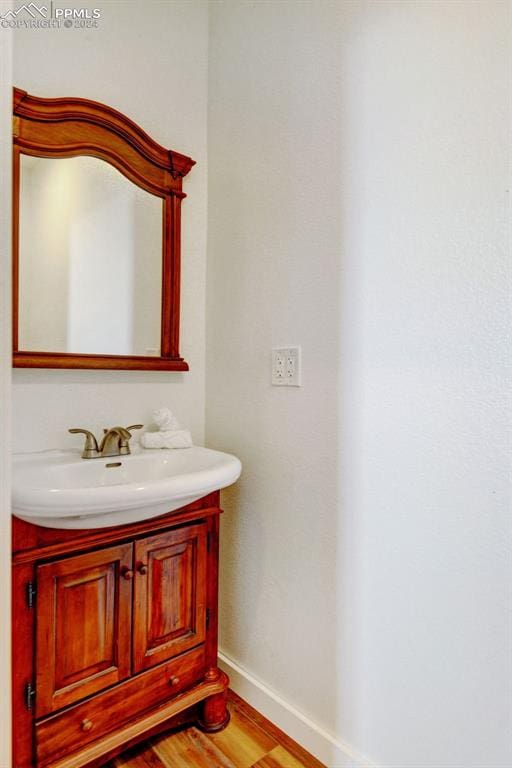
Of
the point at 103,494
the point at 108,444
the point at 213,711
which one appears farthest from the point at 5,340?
the point at 213,711

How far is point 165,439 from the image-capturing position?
146cm

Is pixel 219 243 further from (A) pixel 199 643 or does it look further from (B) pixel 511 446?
(A) pixel 199 643

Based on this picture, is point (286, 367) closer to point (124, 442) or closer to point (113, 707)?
point (124, 442)

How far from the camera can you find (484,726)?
0.94 metres

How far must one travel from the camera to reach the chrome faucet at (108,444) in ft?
4.26

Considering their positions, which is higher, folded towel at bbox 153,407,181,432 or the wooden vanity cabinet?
folded towel at bbox 153,407,181,432

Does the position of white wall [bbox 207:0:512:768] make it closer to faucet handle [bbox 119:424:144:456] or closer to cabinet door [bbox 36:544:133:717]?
faucet handle [bbox 119:424:144:456]

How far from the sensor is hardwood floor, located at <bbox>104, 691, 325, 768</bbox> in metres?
1.23

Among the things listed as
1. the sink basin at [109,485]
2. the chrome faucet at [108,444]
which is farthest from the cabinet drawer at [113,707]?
the chrome faucet at [108,444]

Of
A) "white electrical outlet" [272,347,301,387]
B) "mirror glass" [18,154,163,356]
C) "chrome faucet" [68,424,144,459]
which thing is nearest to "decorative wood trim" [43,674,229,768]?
"chrome faucet" [68,424,144,459]

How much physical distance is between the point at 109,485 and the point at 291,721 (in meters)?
0.92

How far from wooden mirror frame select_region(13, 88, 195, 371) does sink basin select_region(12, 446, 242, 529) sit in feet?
0.98

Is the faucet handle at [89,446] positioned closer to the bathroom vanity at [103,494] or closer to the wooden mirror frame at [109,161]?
the bathroom vanity at [103,494]

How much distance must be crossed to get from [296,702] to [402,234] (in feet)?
4.52
